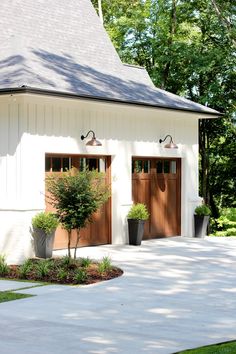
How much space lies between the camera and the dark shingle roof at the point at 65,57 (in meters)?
17.3

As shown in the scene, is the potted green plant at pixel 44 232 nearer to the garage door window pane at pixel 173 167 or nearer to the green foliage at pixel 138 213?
the green foliage at pixel 138 213

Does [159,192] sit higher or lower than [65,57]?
lower

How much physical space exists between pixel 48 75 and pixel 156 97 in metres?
4.39

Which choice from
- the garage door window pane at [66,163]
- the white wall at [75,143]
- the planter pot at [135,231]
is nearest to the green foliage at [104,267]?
the white wall at [75,143]

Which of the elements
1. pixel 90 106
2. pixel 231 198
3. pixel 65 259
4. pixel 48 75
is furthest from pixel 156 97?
pixel 231 198

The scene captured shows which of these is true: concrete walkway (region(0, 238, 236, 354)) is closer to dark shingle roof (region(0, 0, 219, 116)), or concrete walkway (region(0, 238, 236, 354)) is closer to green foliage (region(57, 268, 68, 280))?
green foliage (region(57, 268, 68, 280))

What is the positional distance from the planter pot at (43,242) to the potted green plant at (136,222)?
3681mm

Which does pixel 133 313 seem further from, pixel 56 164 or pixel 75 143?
pixel 75 143

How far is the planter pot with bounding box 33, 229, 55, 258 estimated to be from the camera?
16.3 metres

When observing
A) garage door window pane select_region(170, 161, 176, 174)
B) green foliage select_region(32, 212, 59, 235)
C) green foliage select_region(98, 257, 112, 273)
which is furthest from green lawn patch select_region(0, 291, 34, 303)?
garage door window pane select_region(170, 161, 176, 174)

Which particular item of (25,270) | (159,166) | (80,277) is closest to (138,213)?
(159,166)

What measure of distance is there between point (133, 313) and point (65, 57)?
11.5 metres

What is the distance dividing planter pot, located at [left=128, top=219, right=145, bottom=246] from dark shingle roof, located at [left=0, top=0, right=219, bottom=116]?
10.3 feet

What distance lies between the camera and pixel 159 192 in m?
21.7
